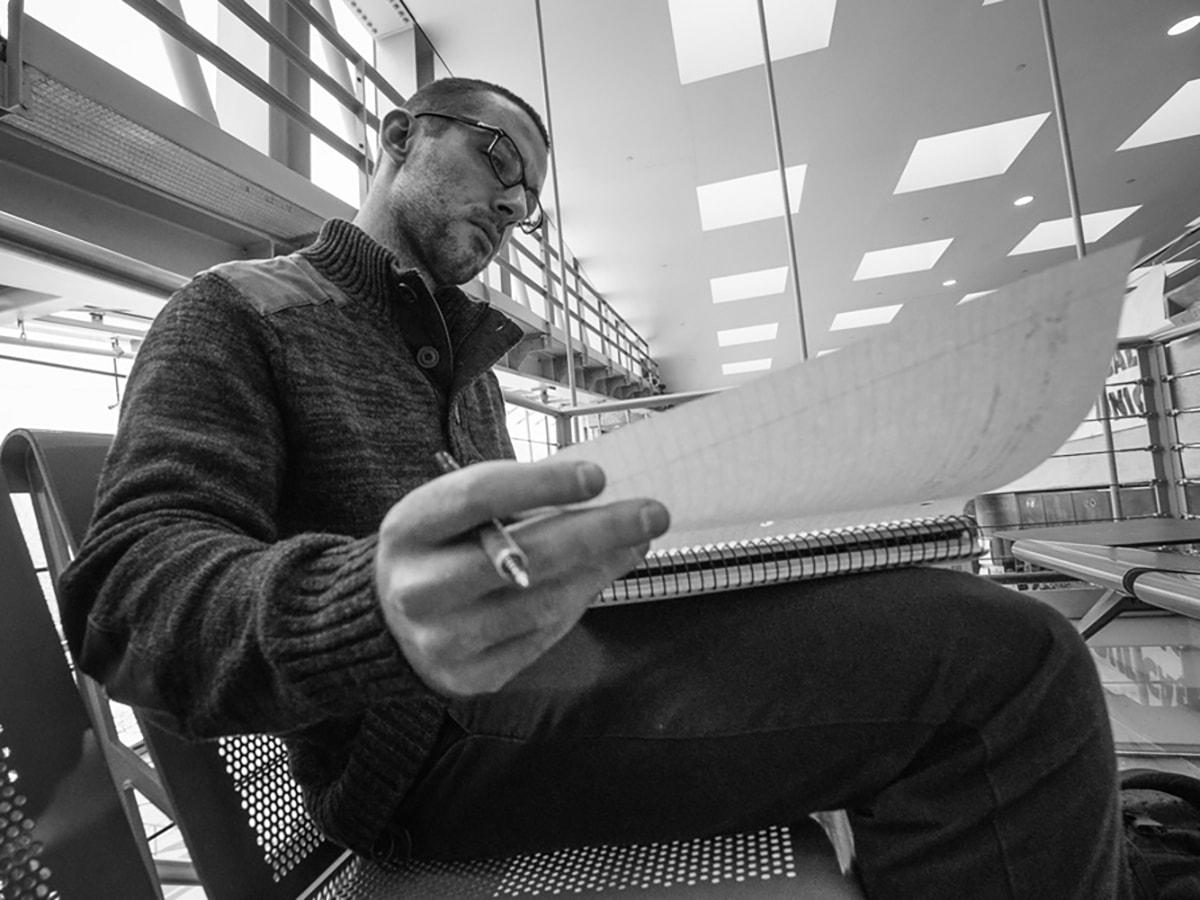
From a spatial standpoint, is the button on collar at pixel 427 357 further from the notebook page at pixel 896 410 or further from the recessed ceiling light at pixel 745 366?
the recessed ceiling light at pixel 745 366

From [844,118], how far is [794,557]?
475 centimetres

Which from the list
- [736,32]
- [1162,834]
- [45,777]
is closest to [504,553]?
[45,777]

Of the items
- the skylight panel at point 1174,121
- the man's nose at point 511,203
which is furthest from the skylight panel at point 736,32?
the man's nose at point 511,203

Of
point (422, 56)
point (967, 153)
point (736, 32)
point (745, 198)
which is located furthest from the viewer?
point (745, 198)

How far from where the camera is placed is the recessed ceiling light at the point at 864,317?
8.69m

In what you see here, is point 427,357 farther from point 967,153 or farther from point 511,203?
point 967,153

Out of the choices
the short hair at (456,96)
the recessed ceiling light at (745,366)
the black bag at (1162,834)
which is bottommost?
the black bag at (1162,834)

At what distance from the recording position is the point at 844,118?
13.8 ft

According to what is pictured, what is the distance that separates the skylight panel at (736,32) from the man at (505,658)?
11.6 ft

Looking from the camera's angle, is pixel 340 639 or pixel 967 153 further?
pixel 967 153

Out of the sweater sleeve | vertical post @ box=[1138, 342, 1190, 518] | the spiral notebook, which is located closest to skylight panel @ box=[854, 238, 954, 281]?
vertical post @ box=[1138, 342, 1190, 518]

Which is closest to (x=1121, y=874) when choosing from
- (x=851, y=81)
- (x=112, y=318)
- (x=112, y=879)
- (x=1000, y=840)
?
(x=1000, y=840)

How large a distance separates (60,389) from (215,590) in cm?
304

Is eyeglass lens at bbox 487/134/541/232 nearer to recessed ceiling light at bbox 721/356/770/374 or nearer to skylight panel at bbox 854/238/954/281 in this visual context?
skylight panel at bbox 854/238/954/281
